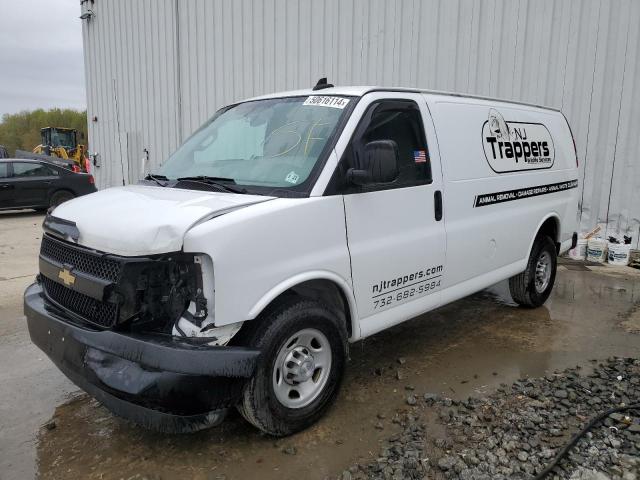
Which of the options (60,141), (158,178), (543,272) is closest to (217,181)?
(158,178)

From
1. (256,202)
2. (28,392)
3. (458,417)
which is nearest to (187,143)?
(256,202)

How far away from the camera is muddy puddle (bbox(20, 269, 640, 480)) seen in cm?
291

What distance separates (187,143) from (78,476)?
8.15 ft

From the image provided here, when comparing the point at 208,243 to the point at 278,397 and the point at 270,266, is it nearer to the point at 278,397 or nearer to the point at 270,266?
the point at 270,266

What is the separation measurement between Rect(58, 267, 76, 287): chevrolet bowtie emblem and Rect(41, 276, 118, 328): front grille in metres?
0.08

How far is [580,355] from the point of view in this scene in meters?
4.49

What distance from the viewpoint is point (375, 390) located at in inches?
149

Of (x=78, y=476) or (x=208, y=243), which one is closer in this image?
(x=208, y=243)

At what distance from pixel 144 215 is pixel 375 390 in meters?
2.08

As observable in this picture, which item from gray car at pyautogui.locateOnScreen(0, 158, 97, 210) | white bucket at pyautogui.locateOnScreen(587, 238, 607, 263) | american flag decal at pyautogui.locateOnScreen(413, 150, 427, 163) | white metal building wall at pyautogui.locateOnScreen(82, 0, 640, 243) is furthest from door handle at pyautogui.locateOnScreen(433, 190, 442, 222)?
gray car at pyautogui.locateOnScreen(0, 158, 97, 210)

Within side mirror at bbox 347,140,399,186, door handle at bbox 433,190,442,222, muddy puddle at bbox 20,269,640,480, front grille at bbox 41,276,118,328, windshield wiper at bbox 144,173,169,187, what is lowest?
muddy puddle at bbox 20,269,640,480

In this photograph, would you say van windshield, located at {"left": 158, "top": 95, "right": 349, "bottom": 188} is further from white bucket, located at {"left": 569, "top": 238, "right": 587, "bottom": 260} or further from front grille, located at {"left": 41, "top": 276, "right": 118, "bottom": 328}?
white bucket, located at {"left": 569, "top": 238, "right": 587, "bottom": 260}

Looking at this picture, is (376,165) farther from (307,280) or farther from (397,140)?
(307,280)

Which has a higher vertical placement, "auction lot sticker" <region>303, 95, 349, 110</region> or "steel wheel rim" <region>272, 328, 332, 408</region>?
"auction lot sticker" <region>303, 95, 349, 110</region>
